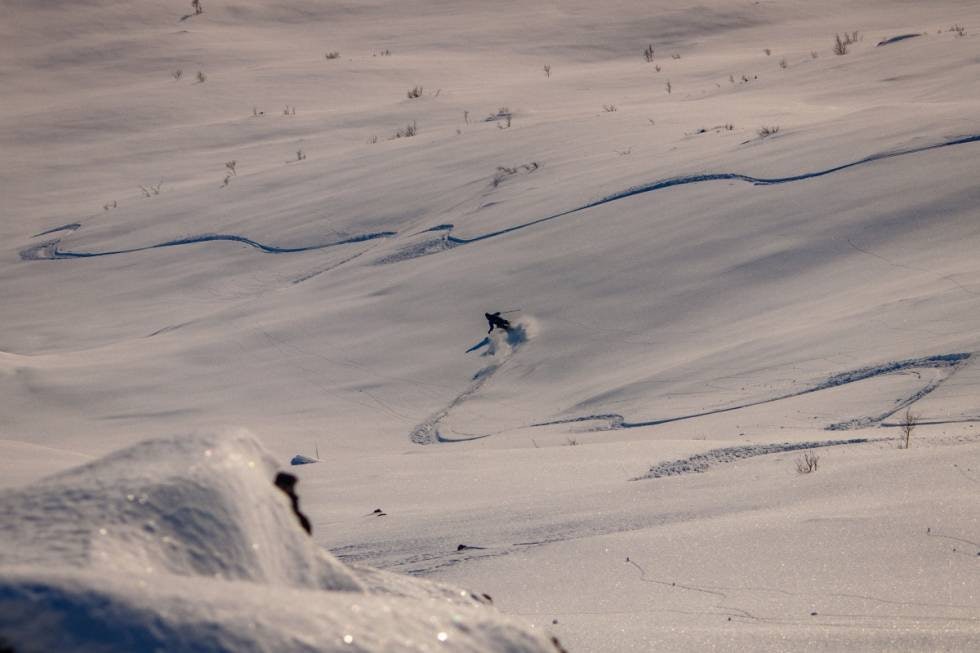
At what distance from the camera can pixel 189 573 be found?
1208 millimetres

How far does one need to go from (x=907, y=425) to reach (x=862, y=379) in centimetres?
84

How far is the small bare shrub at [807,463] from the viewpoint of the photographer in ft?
11.9

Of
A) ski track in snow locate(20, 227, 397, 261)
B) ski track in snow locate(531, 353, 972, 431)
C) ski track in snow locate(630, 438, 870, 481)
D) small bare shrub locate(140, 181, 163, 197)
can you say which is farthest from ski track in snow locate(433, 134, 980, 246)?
small bare shrub locate(140, 181, 163, 197)

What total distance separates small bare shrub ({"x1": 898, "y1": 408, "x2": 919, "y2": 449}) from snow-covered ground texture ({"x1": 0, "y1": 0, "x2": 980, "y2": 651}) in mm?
35

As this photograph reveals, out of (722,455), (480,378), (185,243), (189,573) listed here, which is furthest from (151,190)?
(189,573)

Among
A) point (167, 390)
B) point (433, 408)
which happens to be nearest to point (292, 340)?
point (167, 390)

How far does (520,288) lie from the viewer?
273 inches

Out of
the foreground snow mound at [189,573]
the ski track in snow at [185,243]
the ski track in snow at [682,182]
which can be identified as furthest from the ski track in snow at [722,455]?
the ski track in snow at [185,243]

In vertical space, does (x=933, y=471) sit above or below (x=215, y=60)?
below

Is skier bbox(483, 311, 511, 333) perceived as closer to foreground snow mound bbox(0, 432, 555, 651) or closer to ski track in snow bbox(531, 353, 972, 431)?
ski track in snow bbox(531, 353, 972, 431)

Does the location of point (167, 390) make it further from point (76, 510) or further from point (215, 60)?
point (215, 60)

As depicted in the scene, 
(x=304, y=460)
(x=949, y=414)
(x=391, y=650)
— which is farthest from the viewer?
(x=304, y=460)

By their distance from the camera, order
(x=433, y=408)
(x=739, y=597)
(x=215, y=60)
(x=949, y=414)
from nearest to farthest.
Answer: (x=739, y=597), (x=949, y=414), (x=433, y=408), (x=215, y=60)

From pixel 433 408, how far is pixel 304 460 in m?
1.08
